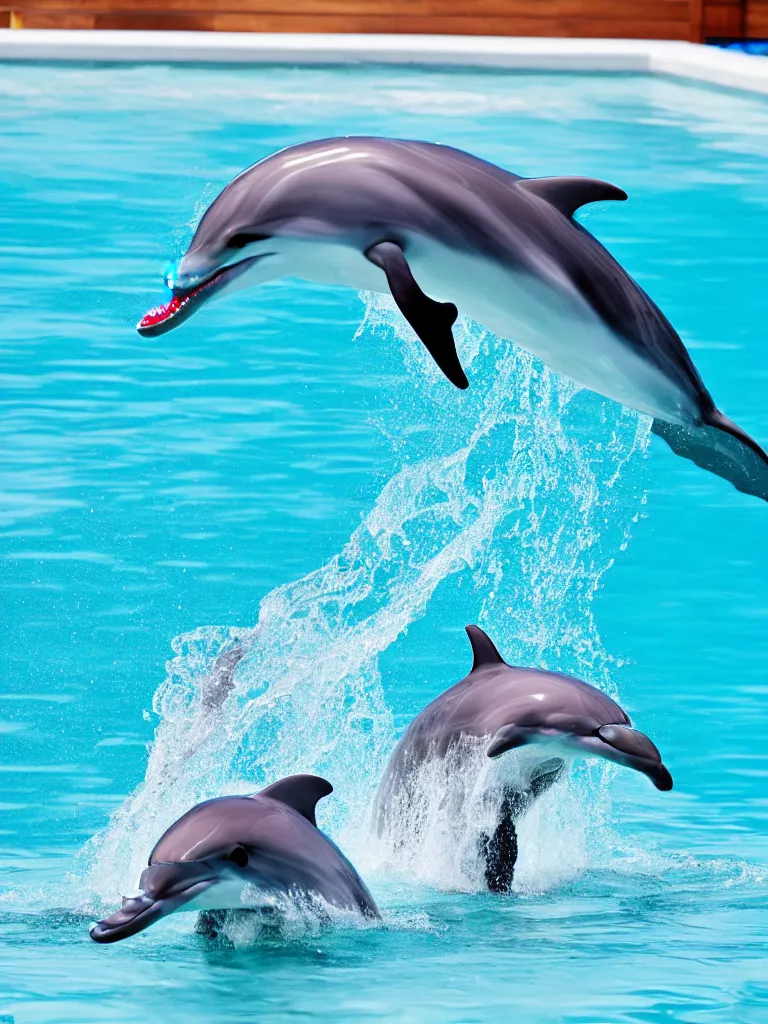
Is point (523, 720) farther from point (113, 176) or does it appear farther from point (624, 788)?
point (113, 176)

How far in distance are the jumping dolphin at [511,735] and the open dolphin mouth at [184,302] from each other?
193cm

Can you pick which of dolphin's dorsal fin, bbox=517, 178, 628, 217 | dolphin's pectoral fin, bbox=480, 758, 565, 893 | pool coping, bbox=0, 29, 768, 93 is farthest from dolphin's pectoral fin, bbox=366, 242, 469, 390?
pool coping, bbox=0, 29, 768, 93

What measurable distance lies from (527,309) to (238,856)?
1.95 metres

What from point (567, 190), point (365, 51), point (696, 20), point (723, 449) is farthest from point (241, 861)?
point (696, 20)

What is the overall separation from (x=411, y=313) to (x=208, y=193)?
35.4ft

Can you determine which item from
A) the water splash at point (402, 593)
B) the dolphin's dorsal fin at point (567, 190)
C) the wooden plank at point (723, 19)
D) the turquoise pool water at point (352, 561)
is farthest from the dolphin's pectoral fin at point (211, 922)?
the wooden plank at point (723, 19)

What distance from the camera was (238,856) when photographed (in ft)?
19.7

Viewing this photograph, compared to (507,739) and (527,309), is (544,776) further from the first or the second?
(527,309)

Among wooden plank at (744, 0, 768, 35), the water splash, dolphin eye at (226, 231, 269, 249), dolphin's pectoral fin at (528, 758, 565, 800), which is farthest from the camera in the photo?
wooden plank at (744, 0, 768, 35)

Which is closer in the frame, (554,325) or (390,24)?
(554,325)

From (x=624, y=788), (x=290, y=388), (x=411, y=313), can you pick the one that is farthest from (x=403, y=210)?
(x=290, y=388)

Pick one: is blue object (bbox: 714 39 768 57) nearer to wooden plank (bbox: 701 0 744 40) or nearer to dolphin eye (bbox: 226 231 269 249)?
wooden plank (bbox: 701 0 744 40)

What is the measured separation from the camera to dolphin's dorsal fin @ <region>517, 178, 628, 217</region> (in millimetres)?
6664

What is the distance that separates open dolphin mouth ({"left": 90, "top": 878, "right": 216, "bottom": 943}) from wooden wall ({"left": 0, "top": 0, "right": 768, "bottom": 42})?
1560 cm
